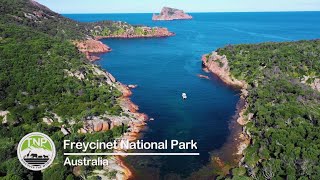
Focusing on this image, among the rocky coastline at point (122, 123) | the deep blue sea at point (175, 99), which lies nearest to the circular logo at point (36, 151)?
the rocky coastline at point (122, 123)

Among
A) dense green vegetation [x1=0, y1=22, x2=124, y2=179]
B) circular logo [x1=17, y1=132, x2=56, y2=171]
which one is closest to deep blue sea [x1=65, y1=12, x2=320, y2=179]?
dense green vegetation [x1=0, y1=22, x2=124, y2=179]

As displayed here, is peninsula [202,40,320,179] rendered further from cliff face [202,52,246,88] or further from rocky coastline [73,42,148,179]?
rocky coastline [73,42,148,179]

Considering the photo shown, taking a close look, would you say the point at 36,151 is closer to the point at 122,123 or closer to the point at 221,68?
the point at 122,123

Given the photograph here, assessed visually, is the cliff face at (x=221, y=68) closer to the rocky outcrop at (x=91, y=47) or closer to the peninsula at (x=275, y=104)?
the peninsula at (x=275, y=104)

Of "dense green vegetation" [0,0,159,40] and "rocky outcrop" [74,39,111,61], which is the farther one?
"rocky outcrop" [74,39,111,61]

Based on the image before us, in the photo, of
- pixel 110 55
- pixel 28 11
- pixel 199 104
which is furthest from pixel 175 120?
pixel 28 11
